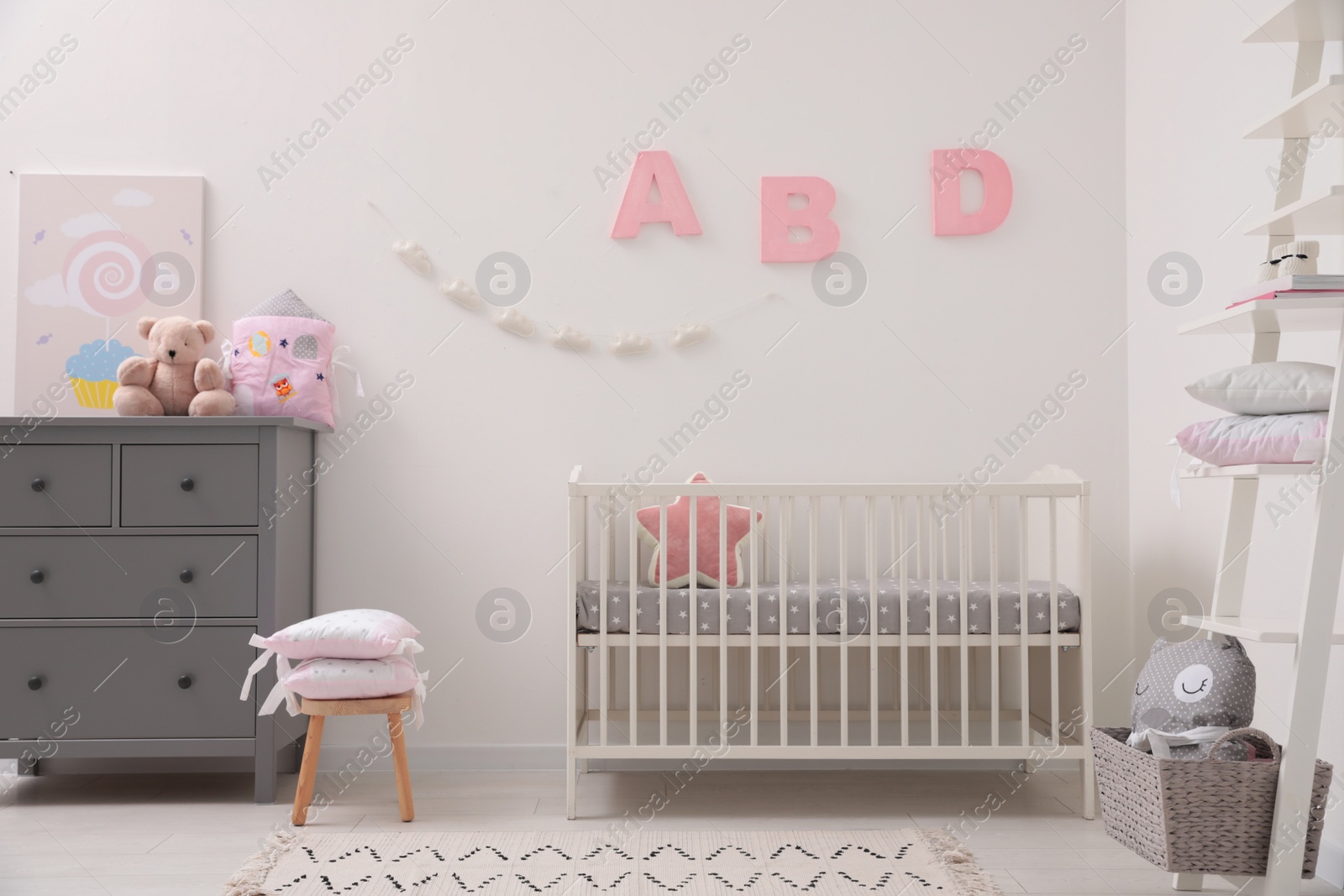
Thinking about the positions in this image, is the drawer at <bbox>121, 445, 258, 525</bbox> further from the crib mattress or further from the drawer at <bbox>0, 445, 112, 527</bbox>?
the crib mattress

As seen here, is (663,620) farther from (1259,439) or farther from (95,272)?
(95,272)

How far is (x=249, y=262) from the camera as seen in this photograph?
2.74m

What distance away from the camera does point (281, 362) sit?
2561 mm

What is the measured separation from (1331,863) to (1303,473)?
846 mm

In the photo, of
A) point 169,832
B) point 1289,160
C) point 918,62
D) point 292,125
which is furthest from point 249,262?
point 1289,160

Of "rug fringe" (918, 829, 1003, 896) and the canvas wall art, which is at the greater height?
the canvas wall art

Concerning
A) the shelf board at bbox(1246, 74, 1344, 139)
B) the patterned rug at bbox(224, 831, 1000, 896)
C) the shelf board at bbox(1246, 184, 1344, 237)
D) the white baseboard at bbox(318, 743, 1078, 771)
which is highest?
the shelf board at bbox(1246, 74, 1344, 139)

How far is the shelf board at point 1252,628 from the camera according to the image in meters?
1.57

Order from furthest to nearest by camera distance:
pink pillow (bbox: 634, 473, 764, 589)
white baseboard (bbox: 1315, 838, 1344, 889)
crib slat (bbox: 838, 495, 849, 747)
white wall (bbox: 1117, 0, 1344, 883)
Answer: pink pillow (bbox: 634, 473, 764, 589), crib slat (bbox: 838, 495, 849, 747), white wall (bbox: 1117, 0, 1344, 883), white baseboard (bbox: 1315, 838, 1344, 889)

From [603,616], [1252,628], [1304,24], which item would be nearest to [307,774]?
Answer: [603,616]

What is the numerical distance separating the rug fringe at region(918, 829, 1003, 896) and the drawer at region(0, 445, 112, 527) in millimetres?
2022

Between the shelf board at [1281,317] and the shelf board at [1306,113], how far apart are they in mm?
305

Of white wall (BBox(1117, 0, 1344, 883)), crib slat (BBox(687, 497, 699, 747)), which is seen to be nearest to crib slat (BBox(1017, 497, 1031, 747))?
white wall (BBox(1117, 0, 1344, 883))

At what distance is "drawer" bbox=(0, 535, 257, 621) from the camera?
7.57 feet
